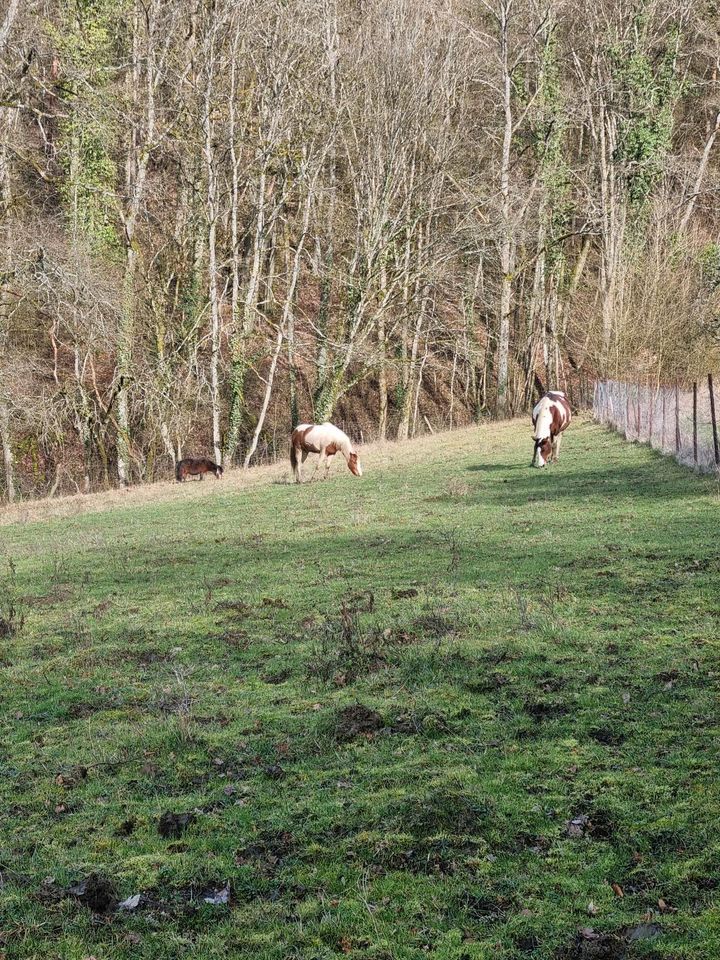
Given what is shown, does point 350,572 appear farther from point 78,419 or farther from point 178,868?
point 78,419

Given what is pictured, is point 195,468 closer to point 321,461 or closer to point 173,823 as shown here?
point 321,461

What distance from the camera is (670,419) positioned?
21.9m

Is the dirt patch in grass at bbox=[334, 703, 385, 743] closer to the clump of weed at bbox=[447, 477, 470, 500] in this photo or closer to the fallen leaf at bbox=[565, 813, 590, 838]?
the fallen leaf at bbox=[565, 813, 590, 838]

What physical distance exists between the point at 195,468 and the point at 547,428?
37.6ft

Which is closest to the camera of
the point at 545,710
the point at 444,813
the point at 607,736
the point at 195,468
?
the point at 444,813

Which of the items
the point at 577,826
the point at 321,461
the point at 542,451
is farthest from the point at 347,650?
the point at 321,461

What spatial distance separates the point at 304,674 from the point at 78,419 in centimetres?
2814

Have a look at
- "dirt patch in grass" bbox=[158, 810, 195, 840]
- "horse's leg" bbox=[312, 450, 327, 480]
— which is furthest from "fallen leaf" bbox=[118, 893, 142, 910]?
"horse's leg" bbox=[312, 450, 327, 480]

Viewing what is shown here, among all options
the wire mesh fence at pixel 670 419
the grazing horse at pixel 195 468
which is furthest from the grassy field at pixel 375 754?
the grazing horse at pixel 195 468

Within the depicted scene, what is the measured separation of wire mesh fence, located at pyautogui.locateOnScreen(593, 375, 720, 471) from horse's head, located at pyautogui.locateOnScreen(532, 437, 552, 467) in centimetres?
235

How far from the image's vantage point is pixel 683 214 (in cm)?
4347

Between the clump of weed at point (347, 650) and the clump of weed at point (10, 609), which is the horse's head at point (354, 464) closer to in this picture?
the clump of weed at point (10, 609)

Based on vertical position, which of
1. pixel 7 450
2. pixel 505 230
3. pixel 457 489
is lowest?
pixel 457 489

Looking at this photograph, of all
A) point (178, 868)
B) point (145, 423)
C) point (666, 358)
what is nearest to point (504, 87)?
point (666, 358)
